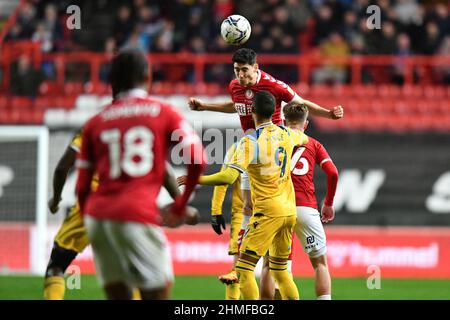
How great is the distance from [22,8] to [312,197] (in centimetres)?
1350

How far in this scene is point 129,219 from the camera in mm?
6234

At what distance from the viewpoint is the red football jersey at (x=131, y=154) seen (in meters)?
6.27

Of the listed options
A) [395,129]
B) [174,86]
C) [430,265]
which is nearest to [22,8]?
[174,86]

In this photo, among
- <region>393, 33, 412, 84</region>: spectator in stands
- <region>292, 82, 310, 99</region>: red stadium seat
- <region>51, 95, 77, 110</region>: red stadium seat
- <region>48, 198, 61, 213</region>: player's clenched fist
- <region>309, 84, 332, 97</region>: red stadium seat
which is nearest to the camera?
<region>48, 198, 61, 213</region>: player's clenched fist

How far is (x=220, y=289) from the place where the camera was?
13766 mm

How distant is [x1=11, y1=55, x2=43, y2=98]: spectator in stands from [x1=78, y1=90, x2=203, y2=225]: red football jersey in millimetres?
12290

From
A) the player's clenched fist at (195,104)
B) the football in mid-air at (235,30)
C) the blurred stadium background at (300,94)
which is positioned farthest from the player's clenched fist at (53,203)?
the blurred stadium background at (300,94)

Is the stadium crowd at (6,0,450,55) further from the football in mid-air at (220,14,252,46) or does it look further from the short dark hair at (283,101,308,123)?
the short dark hair at (283,101,308,123)

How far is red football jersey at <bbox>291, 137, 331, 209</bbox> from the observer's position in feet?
32.0

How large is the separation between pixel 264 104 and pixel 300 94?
29.9 ft

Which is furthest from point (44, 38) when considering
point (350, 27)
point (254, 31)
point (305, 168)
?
point (305, 168)

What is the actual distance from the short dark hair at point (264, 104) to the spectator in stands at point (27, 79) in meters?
10.2

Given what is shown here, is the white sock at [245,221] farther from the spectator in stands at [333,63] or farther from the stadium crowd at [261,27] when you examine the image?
the stadium crowd at [261,27]

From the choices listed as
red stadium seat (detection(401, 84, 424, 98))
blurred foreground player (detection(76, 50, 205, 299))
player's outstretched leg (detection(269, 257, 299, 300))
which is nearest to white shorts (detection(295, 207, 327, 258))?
A: player's outstretched leg (detection(269, 257, 299, 300))
